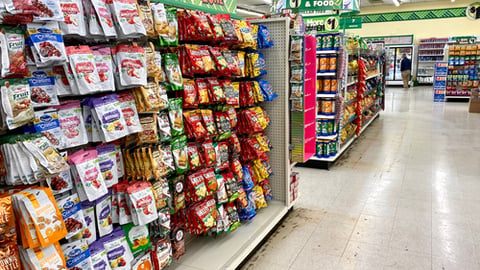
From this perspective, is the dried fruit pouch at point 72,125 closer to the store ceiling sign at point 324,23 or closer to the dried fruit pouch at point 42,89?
the dried fruit pouch at point 42,89

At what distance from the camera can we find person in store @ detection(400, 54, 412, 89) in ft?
58.5

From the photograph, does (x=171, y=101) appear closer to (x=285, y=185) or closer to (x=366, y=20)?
(x=285, y=185)

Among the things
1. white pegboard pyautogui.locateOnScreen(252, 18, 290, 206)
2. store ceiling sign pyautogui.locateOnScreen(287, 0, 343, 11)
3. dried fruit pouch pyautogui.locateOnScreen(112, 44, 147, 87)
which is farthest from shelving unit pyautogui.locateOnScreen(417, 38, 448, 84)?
dried fruit pouch pyautogui.locateOnScreen(112, 44, 147, 87)

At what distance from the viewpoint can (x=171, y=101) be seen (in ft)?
7.55

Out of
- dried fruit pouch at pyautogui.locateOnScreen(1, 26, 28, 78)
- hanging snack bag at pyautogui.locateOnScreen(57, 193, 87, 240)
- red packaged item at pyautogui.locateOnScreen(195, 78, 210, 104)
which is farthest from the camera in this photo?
red packaged item at pyautogui.locateOnScreen(195, 78, 210, 104)

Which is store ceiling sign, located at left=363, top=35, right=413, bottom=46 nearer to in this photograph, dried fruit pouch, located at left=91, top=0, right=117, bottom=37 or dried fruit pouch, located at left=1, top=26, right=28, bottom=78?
dried fruit pouch, located at left=91, top=0, right=117, bottom=37

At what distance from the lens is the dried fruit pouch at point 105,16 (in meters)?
1.68

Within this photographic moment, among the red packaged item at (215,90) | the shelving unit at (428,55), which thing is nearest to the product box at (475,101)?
the shelving unit at (428,55)

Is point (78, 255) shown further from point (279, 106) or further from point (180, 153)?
point (279, 106)

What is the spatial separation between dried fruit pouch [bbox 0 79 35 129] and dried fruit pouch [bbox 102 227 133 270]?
0.80 metres

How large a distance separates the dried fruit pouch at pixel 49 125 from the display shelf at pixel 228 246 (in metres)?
1.46

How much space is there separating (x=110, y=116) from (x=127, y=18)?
1.67 ft

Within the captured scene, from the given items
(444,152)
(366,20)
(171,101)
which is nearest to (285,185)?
(171,101)

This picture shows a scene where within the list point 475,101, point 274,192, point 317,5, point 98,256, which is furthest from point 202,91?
point 475,101
